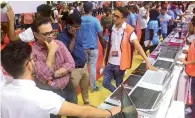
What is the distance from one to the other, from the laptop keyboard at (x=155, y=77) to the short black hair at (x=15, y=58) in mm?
1217

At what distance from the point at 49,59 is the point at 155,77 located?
0.96m

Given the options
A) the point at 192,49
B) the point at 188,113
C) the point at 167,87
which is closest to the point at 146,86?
the point at 167,87

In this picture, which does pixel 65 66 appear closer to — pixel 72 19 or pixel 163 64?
pixel 72 19

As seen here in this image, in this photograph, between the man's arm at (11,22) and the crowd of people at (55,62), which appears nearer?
the crowd of people at (55,62)

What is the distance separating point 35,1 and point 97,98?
150cm

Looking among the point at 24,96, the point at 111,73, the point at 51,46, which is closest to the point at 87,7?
the point at 111,73

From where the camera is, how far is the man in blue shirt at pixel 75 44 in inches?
88.4

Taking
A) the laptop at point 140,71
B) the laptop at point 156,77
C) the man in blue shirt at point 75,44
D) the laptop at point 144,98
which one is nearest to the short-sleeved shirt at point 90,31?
the man in blue shirt at point 75,44

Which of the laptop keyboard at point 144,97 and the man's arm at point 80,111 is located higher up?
the man's arm at point 80,111

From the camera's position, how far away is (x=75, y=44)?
2.39 m

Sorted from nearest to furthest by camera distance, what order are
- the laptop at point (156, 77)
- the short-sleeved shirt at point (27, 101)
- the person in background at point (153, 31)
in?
1. the short-sleeved shirt at point (27, 101)
2. the laptop at point (156, 77)
3. the person in background at point (153, 31)

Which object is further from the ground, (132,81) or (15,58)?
(15,58)

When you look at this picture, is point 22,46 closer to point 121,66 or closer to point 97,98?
point 121,66

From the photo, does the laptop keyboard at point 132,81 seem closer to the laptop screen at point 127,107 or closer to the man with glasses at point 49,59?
the man with glasses at point 49,59
